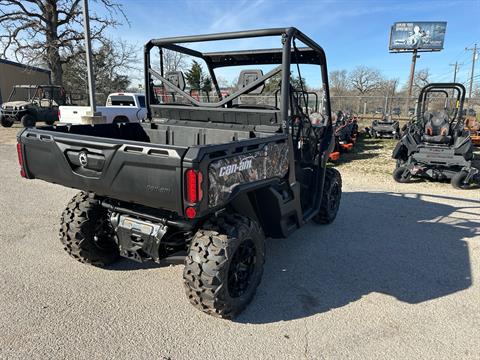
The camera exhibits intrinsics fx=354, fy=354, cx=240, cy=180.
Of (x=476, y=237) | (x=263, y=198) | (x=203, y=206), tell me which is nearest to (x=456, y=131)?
(x=476, y=237)

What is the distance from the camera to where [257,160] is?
284cm

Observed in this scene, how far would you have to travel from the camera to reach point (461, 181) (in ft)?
23.9

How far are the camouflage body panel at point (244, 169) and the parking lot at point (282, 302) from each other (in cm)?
106

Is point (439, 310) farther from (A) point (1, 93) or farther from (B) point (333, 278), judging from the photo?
(A) point (1, 93)

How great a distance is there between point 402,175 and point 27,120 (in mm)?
16044

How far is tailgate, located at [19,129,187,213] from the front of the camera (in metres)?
2.30

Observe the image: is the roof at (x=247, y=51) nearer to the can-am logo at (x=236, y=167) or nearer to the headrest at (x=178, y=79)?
the headrest at (x=178, y=79)

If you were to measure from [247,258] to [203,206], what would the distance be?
2.95 ft

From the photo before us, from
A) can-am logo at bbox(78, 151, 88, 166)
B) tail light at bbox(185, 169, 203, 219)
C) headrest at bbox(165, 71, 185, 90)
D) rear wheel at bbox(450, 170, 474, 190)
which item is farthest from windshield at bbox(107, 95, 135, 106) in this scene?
tail light at bbox(185, 169, 203, 219)

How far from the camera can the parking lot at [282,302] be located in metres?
2.52

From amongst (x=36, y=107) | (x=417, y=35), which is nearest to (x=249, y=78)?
(x=36, y=107)

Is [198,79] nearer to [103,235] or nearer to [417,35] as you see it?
[103,235]

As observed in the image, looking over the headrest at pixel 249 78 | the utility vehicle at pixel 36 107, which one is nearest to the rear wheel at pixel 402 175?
the headrest at pixel 249 78

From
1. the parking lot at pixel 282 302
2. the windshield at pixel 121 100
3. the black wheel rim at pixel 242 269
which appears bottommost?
the parking lot at pixel 282 302
